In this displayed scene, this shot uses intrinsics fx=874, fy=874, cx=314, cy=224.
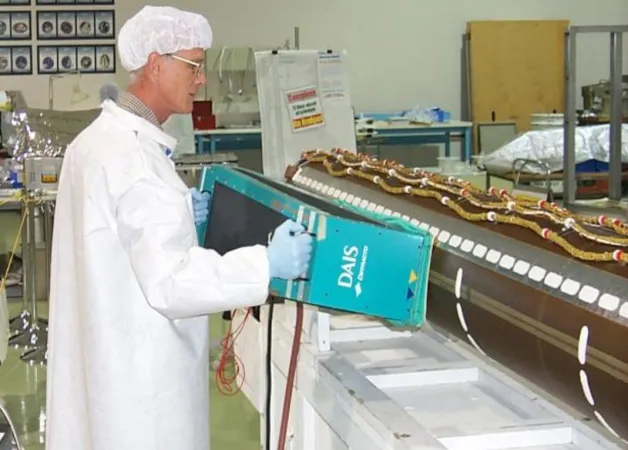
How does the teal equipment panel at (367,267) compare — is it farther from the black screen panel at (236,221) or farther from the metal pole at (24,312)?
the metal pole at (24,312)

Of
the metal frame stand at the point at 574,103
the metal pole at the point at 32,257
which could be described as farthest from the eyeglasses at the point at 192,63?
the metal frame stand at the point at 574,103

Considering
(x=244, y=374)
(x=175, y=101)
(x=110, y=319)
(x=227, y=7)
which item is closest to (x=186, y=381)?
(x=110, y=319)

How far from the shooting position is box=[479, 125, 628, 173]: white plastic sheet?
6387 millimetres

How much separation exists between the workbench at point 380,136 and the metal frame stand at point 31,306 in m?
2.60

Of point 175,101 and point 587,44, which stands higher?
point 587,44

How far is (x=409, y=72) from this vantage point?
8.66m

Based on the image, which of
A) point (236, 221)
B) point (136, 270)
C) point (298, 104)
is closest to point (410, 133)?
point (298, 104)

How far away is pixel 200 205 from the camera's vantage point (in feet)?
6.98

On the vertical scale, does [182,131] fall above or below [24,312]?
above

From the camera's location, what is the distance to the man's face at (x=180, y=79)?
1854mm

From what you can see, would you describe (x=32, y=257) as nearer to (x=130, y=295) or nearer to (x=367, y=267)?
(x=130, y=295)

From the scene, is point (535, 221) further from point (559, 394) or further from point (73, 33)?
point (73, 33)

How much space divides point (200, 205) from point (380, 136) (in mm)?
5548

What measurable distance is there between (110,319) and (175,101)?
481 mm
